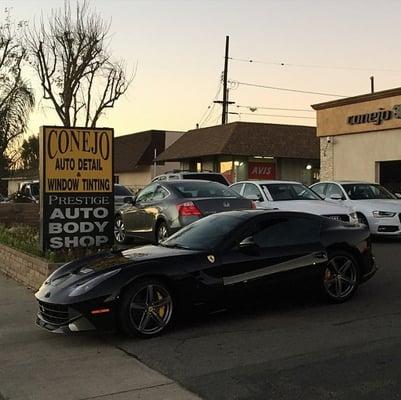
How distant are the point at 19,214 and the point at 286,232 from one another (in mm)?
12414

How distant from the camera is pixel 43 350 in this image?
658 centimetres

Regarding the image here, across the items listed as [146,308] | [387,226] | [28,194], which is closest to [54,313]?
[146,308]

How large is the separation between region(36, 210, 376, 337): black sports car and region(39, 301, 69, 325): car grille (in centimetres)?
1

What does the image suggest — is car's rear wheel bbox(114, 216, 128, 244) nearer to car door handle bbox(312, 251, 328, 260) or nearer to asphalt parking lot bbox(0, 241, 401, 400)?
asphalt parking lot bbox(0, 241, 401, 400)

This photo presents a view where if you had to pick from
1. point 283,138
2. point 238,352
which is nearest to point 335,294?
point 238,352

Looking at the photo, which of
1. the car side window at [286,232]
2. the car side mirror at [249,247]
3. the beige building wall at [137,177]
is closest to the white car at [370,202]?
the car side window at [286,232]

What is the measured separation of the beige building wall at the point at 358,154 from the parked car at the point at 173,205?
12462mm

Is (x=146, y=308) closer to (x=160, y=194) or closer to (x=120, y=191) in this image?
(x=160, y=194)

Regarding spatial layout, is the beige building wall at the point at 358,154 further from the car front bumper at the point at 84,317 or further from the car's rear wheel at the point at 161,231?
the car front bumper at the point at 84,317

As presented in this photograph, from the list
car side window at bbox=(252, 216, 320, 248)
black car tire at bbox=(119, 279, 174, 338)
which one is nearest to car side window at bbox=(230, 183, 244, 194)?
car side window at bbox=(252, 216, 320, 248)

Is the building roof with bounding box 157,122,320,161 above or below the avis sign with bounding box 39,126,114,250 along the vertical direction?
above

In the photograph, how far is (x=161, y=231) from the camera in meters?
12.4

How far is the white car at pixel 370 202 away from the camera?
14258 millimetres

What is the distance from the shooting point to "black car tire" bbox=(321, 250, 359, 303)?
7852 mm
